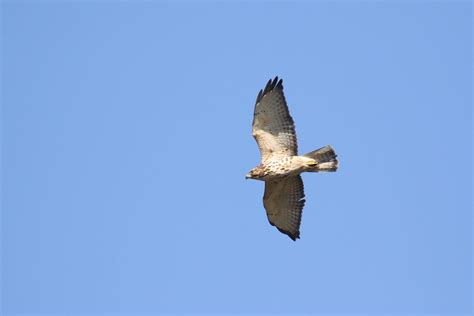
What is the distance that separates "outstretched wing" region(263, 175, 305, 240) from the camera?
15984mm

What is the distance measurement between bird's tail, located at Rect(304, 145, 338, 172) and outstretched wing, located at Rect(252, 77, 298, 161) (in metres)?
0.38

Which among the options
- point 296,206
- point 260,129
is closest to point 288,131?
point 260,129

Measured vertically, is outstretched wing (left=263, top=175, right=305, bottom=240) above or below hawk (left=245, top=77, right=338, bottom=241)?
below

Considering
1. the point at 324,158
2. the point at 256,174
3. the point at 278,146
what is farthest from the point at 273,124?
the point at 324,158

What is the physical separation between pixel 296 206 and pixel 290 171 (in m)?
1.54

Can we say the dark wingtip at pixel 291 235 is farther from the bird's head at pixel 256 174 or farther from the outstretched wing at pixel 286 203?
the bird's head at pixel 256 174

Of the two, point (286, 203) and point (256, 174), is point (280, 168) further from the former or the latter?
point (286, 203)

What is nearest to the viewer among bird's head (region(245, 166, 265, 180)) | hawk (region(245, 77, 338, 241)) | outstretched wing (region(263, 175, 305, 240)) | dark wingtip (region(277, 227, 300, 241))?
bird's head (region(245, 166, 265, 180))

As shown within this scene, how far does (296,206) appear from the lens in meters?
16.3

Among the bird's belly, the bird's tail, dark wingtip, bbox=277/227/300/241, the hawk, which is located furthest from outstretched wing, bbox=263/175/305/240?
the bird's tail

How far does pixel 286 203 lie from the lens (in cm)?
1631

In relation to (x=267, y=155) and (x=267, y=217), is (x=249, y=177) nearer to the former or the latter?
(x=267, y=155)

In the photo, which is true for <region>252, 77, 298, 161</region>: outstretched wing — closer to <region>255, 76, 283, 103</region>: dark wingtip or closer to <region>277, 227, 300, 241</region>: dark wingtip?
<region>255, 76, 283, 103</region>: dark wingtip

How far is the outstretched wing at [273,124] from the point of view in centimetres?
1502
